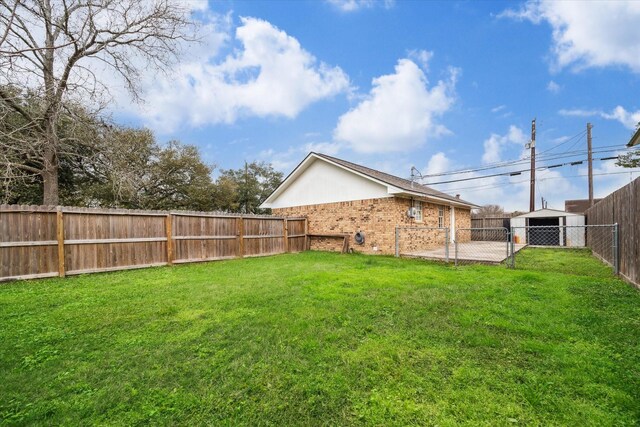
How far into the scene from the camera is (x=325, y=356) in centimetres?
276

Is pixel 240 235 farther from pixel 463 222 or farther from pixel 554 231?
pixel 554 231

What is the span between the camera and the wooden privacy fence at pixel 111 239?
623 centimetres

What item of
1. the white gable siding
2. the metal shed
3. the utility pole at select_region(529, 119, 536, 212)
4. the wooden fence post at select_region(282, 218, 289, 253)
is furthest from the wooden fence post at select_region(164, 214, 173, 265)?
the utility pole at select_region(529, 119, 536, 212)

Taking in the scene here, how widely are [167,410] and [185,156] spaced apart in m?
24.1

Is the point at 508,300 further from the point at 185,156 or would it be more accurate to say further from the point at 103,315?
the point at 185,156

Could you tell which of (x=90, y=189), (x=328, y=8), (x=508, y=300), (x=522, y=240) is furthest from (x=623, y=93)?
(x=90, y=189)

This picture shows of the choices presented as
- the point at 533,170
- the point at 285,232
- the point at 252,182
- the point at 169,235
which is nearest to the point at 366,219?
the point at 285,232

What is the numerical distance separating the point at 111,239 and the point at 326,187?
8330mm

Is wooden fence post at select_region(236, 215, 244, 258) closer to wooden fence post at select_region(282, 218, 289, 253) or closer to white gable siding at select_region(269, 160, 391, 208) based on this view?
wooden fence post at select_region(282, 218, 289, 253)

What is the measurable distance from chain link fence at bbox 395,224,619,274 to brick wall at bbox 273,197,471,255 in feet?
1.74

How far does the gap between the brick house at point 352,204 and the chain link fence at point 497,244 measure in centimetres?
61

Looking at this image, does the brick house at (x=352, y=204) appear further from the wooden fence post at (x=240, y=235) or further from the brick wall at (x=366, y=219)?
the wooden fence post at (x=240, y=235)

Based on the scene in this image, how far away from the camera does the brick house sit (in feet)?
35.9

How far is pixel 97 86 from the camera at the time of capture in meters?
6.52
